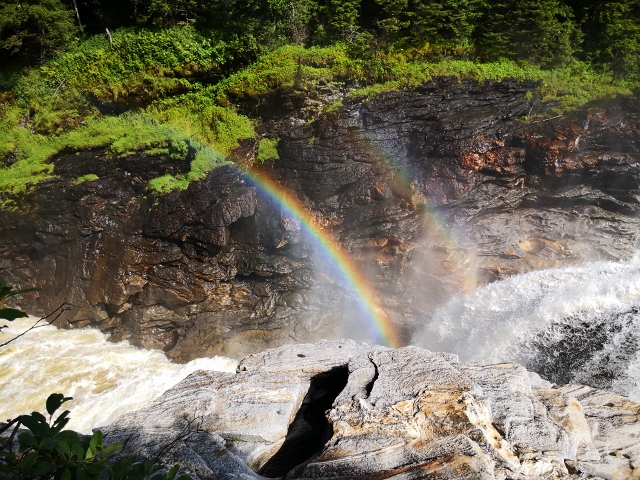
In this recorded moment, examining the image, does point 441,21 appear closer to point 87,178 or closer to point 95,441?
point 87,178

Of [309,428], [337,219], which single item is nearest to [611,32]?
[337,219]

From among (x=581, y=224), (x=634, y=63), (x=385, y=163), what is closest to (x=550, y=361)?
(x=581, y=224)

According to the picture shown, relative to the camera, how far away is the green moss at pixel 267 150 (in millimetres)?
13141

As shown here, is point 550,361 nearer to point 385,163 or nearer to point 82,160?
point 385,163

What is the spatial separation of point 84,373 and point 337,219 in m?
8.02

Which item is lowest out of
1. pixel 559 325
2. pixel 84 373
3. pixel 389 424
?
pixel 559 325

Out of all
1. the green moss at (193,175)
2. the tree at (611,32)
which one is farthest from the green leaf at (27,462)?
the tree at (611,32)

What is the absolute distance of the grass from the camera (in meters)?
13.1

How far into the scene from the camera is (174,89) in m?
14.6

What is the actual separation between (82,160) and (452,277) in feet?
39.9

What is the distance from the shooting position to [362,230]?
1267 cm

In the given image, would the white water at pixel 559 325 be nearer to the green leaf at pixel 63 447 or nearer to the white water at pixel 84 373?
the white water at pixel 84 373

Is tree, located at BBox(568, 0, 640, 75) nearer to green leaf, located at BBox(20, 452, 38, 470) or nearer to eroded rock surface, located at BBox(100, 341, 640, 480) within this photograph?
eroded rock surface, located at BBox(100, 341, 640, 480)

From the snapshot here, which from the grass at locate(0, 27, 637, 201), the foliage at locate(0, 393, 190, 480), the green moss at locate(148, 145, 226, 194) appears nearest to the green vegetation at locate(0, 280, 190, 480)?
the foliage at locate(0, 393, 190, 480)
